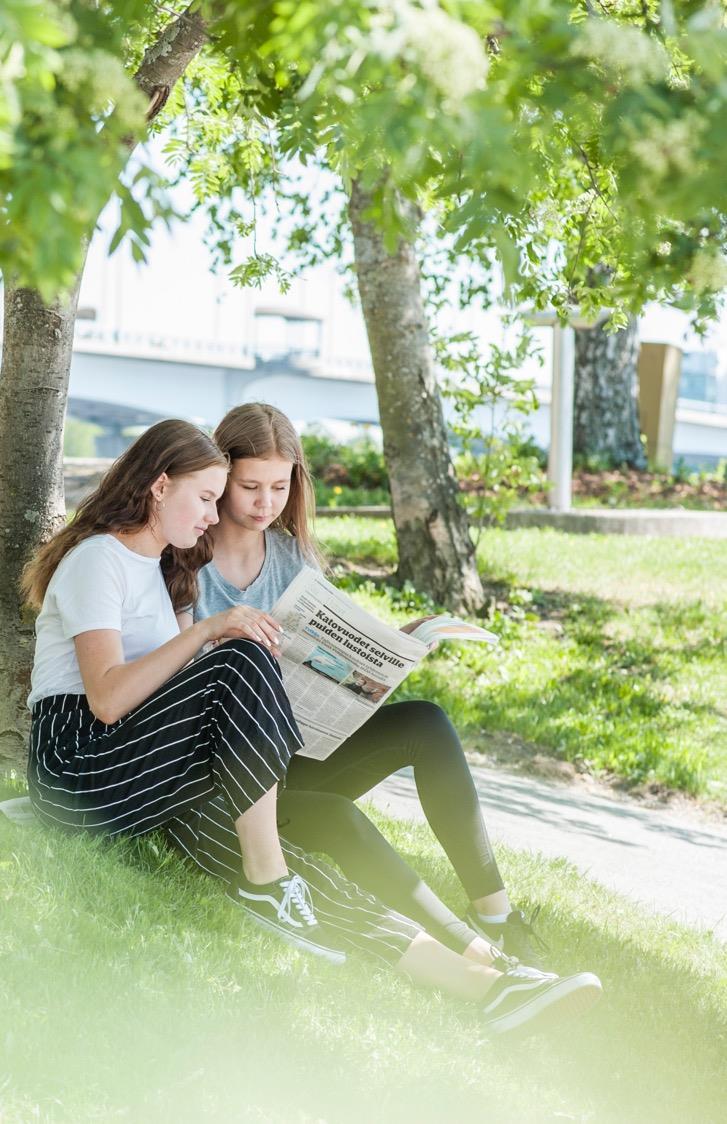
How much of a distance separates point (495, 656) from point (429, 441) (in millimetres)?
1610

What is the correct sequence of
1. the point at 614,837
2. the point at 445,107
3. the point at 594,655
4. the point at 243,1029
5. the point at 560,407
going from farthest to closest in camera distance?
1. the point at 560,407
2. the point at 594,655
3. the point at 614,837
4. the point at 243,1029
5. the point at 445,107

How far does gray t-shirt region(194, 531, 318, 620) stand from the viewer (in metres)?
3.73

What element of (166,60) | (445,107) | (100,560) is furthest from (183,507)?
(445,107)

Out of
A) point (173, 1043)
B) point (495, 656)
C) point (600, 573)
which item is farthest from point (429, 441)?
point (173, 1043)

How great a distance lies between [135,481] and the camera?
335cm

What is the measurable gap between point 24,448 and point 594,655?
4607 mm

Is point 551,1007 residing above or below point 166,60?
below

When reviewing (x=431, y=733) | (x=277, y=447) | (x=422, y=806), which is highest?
(x=277, y=447)

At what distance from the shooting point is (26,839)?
3.33m

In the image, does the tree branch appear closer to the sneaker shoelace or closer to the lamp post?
the sneaker shoelace

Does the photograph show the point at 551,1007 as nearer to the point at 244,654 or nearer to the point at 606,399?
the point at 244,654

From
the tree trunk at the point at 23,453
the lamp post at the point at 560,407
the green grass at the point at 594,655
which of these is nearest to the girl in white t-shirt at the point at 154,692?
the tree trunk at the point at 23,453

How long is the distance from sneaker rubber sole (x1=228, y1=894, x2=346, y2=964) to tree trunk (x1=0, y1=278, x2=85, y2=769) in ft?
5.35

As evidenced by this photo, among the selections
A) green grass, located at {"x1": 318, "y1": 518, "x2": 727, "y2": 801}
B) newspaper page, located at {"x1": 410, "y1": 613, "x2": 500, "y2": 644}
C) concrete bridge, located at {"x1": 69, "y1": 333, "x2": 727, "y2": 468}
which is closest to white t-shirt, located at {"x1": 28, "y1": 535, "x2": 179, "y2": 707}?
newspaper page, located at {"x1": 410, "y1": 613, "x2": 500, "y2": 644}
